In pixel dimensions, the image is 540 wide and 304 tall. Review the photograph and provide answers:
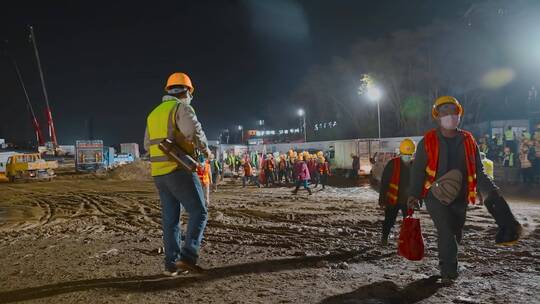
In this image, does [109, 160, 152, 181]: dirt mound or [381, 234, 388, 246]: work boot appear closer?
[381, 234, 388, 246]: work boot

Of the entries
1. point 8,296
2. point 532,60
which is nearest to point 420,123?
point 532,60

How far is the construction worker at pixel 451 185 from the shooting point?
13.3 feet

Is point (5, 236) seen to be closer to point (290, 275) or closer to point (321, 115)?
point (290, 275)

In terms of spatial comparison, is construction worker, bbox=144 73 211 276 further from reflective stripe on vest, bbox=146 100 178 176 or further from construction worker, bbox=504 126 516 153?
construction worker, bbox=504 126 516 153

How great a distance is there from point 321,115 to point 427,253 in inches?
2119

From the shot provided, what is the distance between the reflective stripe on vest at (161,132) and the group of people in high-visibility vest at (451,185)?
2577 millimetres

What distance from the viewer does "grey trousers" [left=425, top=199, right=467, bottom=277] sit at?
4.09 metres

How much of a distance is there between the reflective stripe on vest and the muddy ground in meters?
1.17

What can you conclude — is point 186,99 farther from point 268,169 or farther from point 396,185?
point 268,169

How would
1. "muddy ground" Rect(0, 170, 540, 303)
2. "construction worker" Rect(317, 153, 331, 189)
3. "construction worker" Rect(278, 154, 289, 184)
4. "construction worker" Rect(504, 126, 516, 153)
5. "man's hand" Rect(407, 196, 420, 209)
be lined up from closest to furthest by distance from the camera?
"muddy ground" Rect(0, 170, 540, 303), "man's hand" Rect(407, 196, 420, 209), "construction worker" Rect(317, 153, 331, 189), "construction worker" Rect(504, 126, 516, 153), "construction worker" Rect(278, 154, 289, 184)

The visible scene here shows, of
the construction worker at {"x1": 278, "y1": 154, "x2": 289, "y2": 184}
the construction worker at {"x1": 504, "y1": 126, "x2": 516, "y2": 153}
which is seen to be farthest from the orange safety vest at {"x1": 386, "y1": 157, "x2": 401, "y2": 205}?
the construction worker at {"x1": 504, "y1": 126, "x2": 516, "y2": 153}

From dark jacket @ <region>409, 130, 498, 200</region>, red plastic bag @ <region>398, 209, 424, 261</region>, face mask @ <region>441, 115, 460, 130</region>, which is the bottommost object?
red plastic bag @ <region>398, 209, 424, 261</region>

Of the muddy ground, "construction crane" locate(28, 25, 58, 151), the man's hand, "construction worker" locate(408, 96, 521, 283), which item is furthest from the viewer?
"construction crane" locate(28, 25, 58, 151)

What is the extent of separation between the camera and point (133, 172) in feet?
96.5
